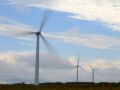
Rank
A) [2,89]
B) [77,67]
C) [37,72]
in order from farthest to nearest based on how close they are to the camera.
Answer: [77,67] < [37,72] < [2,89]

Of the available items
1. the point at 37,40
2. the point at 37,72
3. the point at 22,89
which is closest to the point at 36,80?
the point at 37,72

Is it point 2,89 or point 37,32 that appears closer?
point 2,89

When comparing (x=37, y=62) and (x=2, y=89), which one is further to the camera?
→ (x=37, y=62)

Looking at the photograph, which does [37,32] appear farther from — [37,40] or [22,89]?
[22,89]

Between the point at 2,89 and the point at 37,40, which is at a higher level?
the point at 37,40

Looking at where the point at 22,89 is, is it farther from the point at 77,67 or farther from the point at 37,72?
the point at 77,67

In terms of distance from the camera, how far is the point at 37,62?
7738 cm

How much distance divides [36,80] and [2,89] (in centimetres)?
2292

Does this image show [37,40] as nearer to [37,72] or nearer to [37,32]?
[37,32]

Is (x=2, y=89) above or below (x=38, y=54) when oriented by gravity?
below

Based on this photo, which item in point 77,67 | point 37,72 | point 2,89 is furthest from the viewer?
point 77,67

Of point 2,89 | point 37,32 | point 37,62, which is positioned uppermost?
point 37,32

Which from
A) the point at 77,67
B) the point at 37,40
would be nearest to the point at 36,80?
the point at 37,40

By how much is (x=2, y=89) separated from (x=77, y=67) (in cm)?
6031
